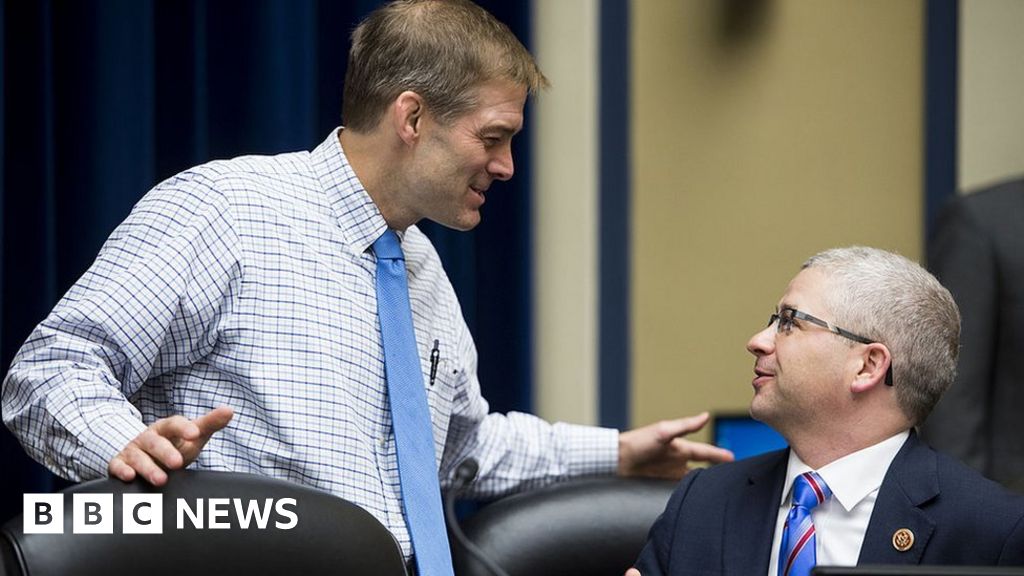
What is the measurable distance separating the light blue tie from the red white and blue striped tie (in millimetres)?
461

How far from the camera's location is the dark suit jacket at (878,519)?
5.59 feet

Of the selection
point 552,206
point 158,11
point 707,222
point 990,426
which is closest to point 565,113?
point 552,206

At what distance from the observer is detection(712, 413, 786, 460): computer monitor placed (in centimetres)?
318

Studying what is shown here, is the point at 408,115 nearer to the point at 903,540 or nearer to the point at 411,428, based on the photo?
the point at 411,428

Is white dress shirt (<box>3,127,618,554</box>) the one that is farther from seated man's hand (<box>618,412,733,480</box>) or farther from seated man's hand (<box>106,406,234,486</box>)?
seated man's hand (<box>618,412,733,480</box>)

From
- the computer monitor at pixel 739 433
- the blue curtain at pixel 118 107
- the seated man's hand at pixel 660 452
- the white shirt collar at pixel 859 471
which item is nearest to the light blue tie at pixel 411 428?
the seated man's hand at pixel 660 452

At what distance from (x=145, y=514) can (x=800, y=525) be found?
0.78 m

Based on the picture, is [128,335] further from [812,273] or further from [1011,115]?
[1011,115]

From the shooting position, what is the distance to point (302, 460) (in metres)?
1.87

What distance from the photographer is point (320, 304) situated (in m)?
1.93

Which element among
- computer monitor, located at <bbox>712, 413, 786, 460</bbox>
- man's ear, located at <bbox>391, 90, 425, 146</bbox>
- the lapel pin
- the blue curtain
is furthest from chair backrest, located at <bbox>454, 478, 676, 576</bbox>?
computer monitor, located at <bbox>712, 413, 786, 460</bbox>

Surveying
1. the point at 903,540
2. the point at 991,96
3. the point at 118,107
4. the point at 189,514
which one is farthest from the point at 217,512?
the point at 991,96

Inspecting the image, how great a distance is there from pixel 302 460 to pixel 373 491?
12 cm

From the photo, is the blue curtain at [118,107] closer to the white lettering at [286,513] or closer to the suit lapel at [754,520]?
the white lettering at [286,513]
